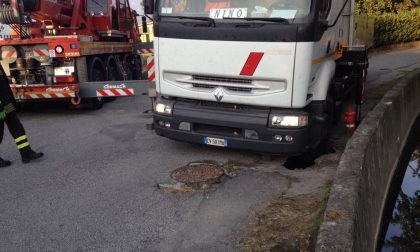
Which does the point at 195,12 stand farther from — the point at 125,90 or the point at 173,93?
the point at 125,90

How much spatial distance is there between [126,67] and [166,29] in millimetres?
6835

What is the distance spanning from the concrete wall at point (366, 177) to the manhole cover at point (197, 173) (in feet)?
4.99

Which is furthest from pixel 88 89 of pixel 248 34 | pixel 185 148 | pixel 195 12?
pixel 248 34

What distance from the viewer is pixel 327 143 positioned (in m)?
6.50

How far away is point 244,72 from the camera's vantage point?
5.09 metres

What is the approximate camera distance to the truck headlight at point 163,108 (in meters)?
5.76

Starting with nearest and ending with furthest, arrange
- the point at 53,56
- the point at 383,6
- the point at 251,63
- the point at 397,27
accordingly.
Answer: the point at 251,63, the point at 53,56, the point at 397,27, the point at 383,6

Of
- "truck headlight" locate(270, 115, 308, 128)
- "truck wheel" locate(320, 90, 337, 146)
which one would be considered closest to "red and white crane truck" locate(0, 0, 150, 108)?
"truck wheel" locate(320, 90, 337, 146)

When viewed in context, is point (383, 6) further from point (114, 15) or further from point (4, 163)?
point (4, 163)

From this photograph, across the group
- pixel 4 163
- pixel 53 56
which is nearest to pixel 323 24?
pixel 4 163

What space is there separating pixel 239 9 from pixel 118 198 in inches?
102

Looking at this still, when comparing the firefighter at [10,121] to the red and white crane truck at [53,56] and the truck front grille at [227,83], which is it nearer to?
the truck front grille at [227,83]

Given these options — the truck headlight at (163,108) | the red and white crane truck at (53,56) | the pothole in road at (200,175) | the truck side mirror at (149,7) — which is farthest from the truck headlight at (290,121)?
the red and white crane truck at (53,56)

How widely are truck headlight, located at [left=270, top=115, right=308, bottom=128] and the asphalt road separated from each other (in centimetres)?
65
